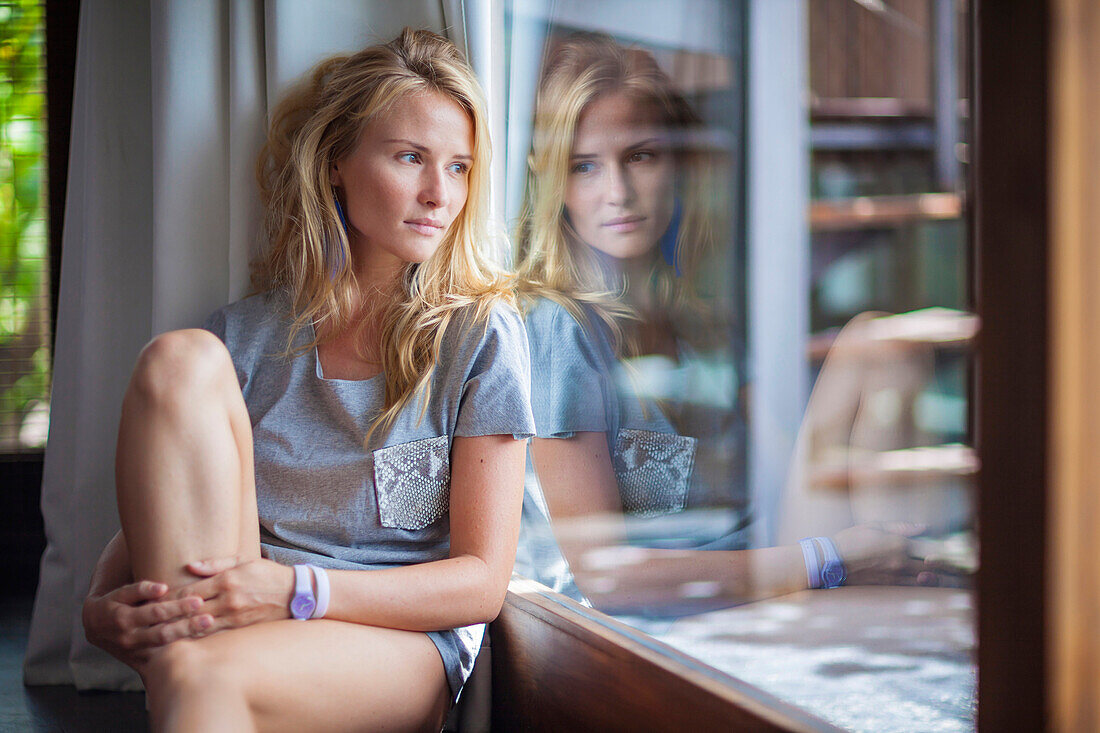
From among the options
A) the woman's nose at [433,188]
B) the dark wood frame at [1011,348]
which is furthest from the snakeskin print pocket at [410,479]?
the dark wood frame at [1011,348]

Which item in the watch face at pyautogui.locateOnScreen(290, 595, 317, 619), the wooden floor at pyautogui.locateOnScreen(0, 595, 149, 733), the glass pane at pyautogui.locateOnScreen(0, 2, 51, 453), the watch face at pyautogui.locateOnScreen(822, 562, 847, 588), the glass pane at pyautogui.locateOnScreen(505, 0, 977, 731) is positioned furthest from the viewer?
the glass pane at pyautogui.locateOnScreen(0, 2, 51, 453)

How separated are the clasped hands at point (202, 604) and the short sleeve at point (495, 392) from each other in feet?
0.94

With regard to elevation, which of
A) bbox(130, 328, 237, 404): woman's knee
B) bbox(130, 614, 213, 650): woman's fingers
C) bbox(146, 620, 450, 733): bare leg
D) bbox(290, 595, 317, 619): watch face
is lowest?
bbox(146, 620, 450, 733): bare leg

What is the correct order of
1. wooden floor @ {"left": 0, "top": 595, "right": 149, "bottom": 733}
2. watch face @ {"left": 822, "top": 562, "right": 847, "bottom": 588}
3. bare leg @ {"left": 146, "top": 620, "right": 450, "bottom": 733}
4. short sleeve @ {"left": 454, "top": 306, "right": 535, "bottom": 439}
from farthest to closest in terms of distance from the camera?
1. wooden floor @ {"left": 0, "top": 595, "right": 149, "bottom": 733}
2. short sleeve @ {"left": 454, "top": 306, "right": 535, "bottom": 439}
3. bare leg @ {"left": 146, "top": 620, "right": 450, "bottom": 733}
4. watch face @ {"left": 822, "top": 562, "right": 847, "bottom": 588}

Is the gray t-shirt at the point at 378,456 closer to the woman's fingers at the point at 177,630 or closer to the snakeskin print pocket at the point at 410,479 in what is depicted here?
the snakeskin print pocket at the point at 410,479

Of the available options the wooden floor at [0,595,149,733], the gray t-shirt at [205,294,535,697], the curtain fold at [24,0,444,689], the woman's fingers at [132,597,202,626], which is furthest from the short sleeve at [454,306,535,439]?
the wooden floor at [0,595,149,733]

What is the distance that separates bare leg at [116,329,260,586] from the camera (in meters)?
0.97

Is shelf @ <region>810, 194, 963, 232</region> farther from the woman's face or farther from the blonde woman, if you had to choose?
the woman's face

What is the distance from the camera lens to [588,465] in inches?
48.0

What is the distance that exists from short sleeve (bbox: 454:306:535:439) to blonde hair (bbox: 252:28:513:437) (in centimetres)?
6

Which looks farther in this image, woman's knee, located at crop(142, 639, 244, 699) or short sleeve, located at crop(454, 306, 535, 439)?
short sleeve, located at crop(454, 306, 535, 439)

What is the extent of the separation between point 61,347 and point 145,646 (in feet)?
2.68

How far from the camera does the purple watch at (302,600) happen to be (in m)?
0.97

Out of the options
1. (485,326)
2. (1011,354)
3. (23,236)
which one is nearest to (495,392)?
(485,326)
